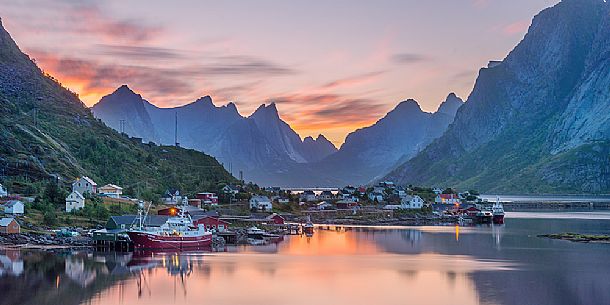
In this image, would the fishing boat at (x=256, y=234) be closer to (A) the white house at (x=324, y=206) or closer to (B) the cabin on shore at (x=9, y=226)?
(B) the cabin on shore at (x=9, y=226)

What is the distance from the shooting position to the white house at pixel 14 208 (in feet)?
289

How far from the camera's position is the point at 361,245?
93.1 meters

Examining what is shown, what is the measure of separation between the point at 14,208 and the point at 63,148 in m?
58.5

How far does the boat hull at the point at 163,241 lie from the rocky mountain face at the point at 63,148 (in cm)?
3808

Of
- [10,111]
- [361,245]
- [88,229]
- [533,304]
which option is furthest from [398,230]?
[10,111]

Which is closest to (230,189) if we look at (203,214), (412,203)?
(412,203)

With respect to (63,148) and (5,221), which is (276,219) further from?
(5,221)

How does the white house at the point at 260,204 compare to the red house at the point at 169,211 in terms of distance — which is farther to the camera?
the white house at the point at 260,204

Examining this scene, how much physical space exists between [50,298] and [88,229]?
41852 mm

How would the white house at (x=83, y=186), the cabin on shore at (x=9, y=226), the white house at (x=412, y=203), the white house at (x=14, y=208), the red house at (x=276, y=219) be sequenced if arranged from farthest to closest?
1. the white house at (x=412, y=203)
2. the red house at (x=276, y=219)
3. the white house at (x=83, y=186)
4. the white house at (x=14, y=208)
5. the cabin on shore at (x=9, y=226)

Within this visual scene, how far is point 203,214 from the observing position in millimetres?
105688

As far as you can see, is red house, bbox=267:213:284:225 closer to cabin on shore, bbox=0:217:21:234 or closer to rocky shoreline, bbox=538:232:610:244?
rocky shoreline, bbox=538:232:610:244

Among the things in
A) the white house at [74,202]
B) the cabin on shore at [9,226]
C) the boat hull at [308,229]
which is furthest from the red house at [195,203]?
the cabin on shore at [9,226]

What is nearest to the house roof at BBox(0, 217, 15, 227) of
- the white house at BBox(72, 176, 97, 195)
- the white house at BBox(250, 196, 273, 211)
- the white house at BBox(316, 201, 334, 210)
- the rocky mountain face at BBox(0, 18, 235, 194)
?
the white house at BBox(72, 176, 97, 195)
